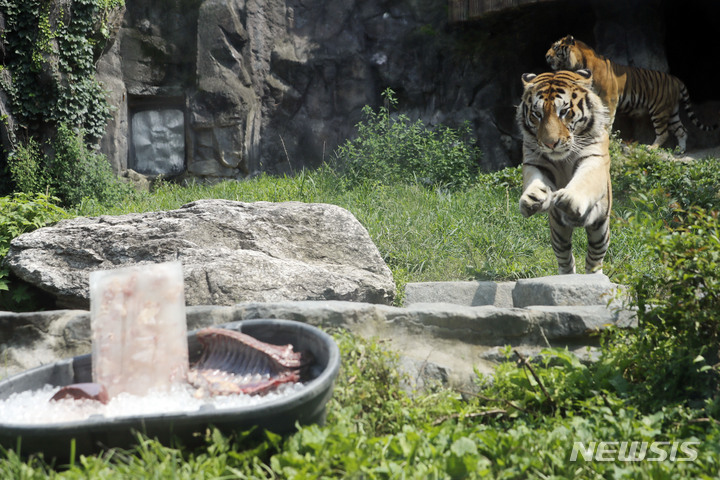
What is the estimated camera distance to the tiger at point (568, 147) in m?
4.21

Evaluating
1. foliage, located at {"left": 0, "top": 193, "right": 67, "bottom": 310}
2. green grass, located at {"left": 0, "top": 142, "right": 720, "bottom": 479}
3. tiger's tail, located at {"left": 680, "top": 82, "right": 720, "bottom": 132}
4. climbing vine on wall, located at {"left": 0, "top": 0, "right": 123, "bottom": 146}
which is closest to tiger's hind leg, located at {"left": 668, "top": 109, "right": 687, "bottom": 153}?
tiger's tail, located at {"left": 680, "top": 82, "right": 720, "bottom": 132}

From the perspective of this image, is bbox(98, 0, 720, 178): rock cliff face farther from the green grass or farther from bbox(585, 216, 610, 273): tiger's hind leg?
the green grass

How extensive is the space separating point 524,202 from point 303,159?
799cm

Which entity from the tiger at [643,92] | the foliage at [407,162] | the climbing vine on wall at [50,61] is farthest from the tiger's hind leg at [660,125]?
the climbing vine on wall at [50,61]

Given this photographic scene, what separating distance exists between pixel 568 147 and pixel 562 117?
0.27 metres

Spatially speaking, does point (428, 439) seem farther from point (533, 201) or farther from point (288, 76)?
point (288, 76)

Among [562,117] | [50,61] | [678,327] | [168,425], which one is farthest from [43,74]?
[678,327]

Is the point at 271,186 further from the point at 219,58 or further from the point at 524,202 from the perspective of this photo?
the point at 524,202

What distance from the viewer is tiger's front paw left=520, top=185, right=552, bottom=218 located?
144 inches

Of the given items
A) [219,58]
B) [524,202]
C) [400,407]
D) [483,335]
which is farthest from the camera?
[219,58]

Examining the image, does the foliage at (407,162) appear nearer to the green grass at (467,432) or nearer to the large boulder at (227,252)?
the large boulder at (227,252)

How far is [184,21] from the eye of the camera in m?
10.7

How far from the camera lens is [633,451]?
76.0 inches

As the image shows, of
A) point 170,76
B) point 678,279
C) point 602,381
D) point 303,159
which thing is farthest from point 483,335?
point 170,76
